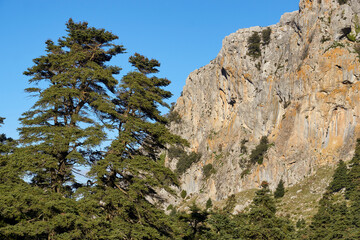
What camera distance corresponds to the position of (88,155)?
67.3 ft

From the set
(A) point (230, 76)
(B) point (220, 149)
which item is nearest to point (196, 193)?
(B) point (220, 149)

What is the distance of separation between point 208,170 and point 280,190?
104 feet

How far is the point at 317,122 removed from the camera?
281 ft

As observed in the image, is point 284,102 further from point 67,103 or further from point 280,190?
point 67,103

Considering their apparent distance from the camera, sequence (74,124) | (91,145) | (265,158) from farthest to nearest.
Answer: (265,158)
(74,124)
(91,145)

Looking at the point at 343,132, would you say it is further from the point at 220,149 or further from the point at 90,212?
the point at 90,212

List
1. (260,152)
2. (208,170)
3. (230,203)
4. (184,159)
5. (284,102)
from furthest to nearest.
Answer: (184,159), (208,170), (284,102), (260,152), (230,203)

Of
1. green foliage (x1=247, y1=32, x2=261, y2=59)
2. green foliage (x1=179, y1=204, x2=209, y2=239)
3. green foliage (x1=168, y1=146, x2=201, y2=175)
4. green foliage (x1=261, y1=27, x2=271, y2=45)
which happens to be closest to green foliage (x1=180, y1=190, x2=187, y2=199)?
green foliage (x1=168, y1=146, x2=201, y2=175)

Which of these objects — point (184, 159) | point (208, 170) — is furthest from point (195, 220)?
point (184, 159)

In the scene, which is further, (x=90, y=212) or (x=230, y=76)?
(x=230, y=76)

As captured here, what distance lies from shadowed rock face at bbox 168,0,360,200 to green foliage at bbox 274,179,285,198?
1.94 meters

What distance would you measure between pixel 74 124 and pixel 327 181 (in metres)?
64.3

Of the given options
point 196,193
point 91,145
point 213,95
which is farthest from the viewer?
point 213,95

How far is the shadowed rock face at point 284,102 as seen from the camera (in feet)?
271
